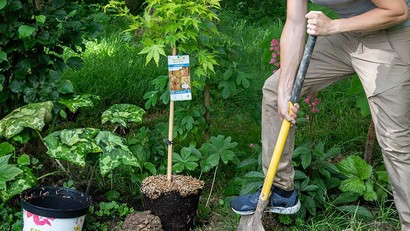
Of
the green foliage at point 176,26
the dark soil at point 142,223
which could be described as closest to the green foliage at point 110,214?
the dark soil at point 142,223

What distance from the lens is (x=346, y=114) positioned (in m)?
5.80

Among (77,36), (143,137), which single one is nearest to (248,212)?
(143,137)

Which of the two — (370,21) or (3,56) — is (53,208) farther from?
(370,21)

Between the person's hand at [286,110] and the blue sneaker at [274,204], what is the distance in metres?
0.49

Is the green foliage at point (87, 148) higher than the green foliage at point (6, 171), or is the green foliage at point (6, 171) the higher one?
the green foliage at point (87, 148)

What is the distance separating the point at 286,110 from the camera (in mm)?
3727

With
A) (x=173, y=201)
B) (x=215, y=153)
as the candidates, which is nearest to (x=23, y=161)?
(x=173, y=201)

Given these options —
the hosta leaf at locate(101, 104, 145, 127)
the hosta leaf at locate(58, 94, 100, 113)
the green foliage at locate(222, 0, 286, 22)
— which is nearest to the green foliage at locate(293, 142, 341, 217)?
the hosta leaf at locate(101, 104, 145, 127)

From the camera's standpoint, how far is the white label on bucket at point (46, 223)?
12.5 ft

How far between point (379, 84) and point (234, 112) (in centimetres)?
138

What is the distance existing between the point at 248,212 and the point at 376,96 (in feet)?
3.01

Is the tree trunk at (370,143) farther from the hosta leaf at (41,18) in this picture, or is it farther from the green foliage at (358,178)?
the hosta leaf at (41,18)

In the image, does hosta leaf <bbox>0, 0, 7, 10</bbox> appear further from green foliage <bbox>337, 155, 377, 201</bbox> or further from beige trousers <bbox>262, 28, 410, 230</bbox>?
green foliage <bbox>337, 155, 377, 201</bbox>

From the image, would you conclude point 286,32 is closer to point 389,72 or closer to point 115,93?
point 389,72
